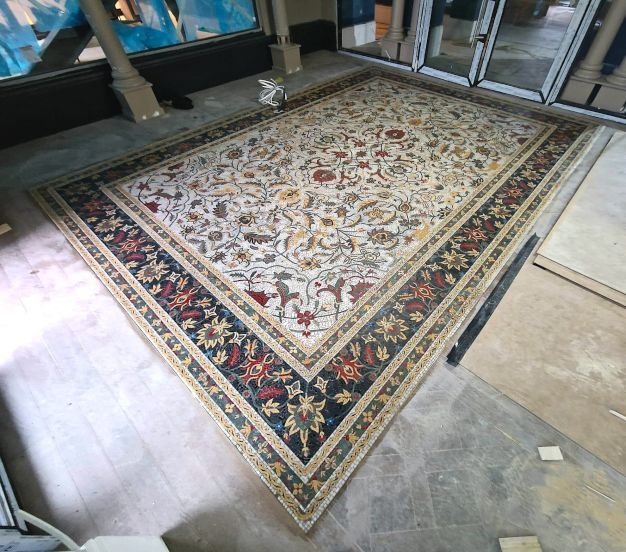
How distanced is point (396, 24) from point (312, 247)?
3.96 metres

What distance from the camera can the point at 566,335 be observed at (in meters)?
1.62

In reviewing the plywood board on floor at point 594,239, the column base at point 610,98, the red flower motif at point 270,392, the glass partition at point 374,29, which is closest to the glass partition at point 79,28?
the glass partition at point 374,29

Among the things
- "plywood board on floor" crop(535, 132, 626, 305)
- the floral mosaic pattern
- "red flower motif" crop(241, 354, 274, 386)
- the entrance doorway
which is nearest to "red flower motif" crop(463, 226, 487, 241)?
the floral mosaic pattern

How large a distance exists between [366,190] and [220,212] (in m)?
1.08

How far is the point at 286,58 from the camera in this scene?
427 centimetres

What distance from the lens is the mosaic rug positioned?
4.72 feet

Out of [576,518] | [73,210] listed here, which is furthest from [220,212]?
[576,518]

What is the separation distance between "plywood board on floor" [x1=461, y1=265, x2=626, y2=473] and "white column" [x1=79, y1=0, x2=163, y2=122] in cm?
369

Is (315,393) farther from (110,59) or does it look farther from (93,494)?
(110,59)

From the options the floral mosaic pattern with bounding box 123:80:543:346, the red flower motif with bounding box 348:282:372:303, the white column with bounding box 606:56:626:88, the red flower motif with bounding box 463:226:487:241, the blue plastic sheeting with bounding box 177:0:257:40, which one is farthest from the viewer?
the blue plastic sheeting with bounding box 177:0:257:40

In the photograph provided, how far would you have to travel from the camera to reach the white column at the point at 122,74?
2.88 metres

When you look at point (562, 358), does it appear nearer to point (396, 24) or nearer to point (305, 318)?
point (305, 318)

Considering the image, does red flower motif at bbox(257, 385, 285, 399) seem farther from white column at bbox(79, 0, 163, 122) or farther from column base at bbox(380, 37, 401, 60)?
column base at bbox(380, 37, 401, 60)

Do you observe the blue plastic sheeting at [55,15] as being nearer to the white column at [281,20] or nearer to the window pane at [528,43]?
the white column at [281,20]
